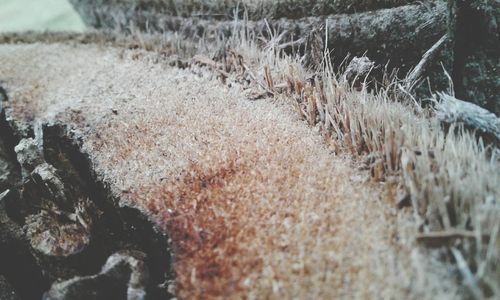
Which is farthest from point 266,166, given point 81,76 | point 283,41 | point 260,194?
point 81,76

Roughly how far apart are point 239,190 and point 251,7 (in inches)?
73.4

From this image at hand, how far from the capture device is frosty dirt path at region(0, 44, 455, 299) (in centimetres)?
132

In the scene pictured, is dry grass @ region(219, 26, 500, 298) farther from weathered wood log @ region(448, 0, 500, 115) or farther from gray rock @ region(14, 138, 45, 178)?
gray rock @ region(14, 138, 45, 178)

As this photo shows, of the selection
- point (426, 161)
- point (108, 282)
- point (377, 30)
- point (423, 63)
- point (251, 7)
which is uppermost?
point (251, 7)

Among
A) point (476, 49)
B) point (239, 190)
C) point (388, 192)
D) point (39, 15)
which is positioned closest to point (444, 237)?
point (388, 192)

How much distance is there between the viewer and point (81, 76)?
307 centimetres

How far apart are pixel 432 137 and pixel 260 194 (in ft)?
2.47

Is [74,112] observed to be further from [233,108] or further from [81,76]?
[233,108]

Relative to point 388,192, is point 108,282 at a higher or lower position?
lower

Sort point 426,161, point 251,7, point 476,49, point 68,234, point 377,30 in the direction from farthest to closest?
point 251,7, point 377,30, point 476,49, point 68,234, point 426,161

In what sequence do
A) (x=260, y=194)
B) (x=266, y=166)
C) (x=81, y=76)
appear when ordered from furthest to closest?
(x=81, y=76) → (x=266, y=166) → (x=260, y=194)

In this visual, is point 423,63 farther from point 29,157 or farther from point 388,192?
point 29,157

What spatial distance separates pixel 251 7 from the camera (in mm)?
3053

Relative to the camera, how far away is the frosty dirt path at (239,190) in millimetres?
1317
